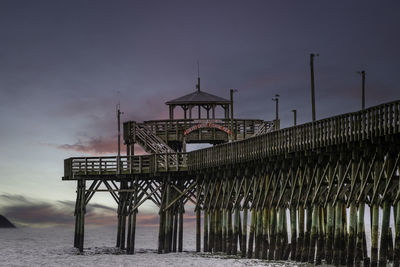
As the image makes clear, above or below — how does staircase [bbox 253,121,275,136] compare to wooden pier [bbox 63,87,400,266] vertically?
above

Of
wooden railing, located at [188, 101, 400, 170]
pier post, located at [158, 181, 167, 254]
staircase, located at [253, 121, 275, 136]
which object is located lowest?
pier post, located at [158, 181, 167, 254]

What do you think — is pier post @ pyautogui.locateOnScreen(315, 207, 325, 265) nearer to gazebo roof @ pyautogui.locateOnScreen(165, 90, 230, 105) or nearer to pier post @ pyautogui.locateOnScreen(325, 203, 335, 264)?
pier post @ pyautogui.locateOnScreen(325, 203, 335, 264)

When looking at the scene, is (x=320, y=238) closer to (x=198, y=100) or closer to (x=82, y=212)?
(x=82, y=212)

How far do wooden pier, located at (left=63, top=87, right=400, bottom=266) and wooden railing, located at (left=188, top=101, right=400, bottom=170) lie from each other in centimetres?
5

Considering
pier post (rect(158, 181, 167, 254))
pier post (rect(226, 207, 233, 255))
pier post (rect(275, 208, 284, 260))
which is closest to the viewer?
pier post (rect(275, 208, 284, 260))

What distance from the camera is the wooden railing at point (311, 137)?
32531mm

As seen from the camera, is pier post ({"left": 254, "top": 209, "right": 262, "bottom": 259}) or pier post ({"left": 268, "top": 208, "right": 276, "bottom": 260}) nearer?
pier post ({"left": 268, "top": 208, "right": 276, "bottom": 260})

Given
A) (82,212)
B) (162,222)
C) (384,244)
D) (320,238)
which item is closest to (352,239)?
(384,244)

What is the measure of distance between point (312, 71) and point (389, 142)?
9255mm

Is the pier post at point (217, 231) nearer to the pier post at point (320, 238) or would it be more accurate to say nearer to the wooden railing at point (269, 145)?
the wooden railing at point (269, 145)

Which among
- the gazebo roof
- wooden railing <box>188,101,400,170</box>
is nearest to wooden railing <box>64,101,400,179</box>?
wooden railing <box>188,101,400,170</box>

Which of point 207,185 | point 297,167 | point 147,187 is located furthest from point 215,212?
point 297,167

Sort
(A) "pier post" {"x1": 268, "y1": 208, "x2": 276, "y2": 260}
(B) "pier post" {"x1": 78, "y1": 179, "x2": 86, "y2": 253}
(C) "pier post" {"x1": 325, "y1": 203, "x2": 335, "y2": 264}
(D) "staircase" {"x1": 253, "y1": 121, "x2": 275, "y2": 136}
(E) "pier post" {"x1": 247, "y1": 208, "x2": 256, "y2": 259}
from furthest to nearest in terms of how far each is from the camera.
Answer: (D) "staircase" {"x1": 253, "y1": 121, "x2": 275, "y2": 136}, (B) "pier post" {"x1": 78, "y1": 179, "x2": 86, "y2": 253}, (E) "pier post" {"x1": 247, "y1": 208, "x2": 256, "y2": 259}, (A) "pier post" {"x1": 268, "y1": 208, "x2": 276, "y2": 260}, (C) "pier post" {"x1": 325, "y1": 203, "x2": 335, "y2": 264}

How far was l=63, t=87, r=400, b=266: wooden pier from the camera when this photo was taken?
109 feet
